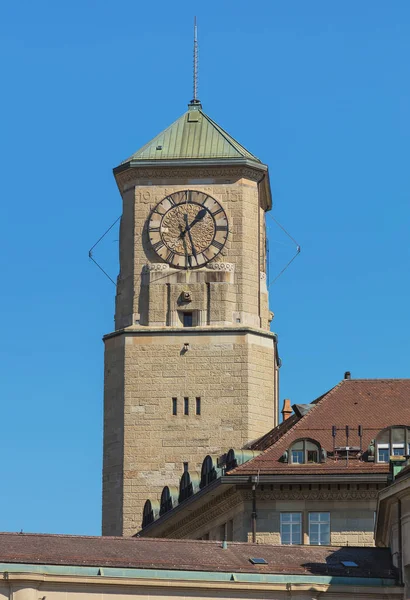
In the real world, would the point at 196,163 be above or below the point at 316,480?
above

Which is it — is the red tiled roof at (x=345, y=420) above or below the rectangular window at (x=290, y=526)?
above

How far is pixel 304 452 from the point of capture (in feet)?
292

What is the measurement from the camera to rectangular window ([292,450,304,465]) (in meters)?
89.1

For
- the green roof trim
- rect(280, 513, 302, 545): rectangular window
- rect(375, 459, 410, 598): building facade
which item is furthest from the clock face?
the green roof trim

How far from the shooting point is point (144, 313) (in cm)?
11600

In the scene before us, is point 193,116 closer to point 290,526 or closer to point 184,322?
point 184,322

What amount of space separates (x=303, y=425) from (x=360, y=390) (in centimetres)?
368

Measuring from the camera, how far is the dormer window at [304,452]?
89062mm

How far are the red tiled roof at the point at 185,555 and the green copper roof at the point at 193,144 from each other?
47954 millimetres

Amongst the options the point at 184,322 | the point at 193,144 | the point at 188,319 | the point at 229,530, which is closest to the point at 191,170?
the point at 193,144

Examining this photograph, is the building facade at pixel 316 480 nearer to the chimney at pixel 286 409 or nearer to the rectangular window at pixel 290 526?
the rectangular window at pixel 290 526

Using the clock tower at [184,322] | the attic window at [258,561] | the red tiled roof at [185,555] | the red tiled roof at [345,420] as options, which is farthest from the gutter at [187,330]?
the attic window at [258,561]

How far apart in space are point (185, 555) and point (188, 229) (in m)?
48.6

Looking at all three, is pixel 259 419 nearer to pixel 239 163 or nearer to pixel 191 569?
pixel 239 163
